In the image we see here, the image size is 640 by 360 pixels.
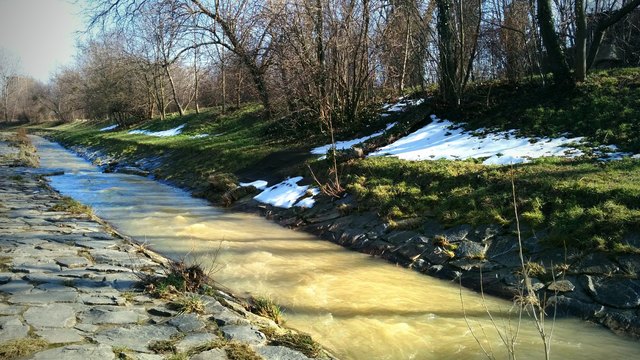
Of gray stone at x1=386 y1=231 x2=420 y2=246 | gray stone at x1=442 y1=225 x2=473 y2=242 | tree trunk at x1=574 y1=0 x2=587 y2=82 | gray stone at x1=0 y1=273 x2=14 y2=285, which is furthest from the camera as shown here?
tree trunk at x1=574 y1=0 x2=587 y2=82

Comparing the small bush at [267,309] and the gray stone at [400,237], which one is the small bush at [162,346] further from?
the gray stone at [400,237]

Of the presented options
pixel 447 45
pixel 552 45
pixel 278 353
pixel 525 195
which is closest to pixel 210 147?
pixel 447 45

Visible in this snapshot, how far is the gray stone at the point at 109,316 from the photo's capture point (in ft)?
13.2

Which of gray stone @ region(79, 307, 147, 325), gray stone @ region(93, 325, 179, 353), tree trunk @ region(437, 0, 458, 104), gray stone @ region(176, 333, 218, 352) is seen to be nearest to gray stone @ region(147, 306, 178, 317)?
Result: gray stone @ region(79, 307, 147, 325)

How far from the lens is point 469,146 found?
35.6 ft

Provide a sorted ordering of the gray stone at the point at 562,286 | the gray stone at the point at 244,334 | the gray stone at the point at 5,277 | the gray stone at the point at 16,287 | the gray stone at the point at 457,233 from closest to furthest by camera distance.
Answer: the gray stone at the point at 244,334, the gray stone at the point at 16,287, the gray stone at the point at 5,277, the gray stone at the point at 562,286, the gray stone at the point at 457,233

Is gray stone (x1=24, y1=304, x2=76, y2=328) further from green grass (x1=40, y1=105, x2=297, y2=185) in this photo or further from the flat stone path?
green grass (x1=40, y1=105, x2=297, y2=185)

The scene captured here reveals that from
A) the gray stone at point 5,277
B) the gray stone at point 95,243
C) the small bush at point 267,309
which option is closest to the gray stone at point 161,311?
the small bush at point 267,309

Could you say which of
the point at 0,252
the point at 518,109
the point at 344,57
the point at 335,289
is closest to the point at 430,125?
the point at 518,109

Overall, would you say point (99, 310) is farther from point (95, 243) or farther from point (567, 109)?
point (567, 109)

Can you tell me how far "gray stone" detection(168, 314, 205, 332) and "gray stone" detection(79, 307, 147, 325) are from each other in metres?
0.28

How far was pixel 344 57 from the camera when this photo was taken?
1440cm

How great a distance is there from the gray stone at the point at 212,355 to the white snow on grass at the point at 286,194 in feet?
21.6

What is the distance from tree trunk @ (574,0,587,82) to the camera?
11.2m
